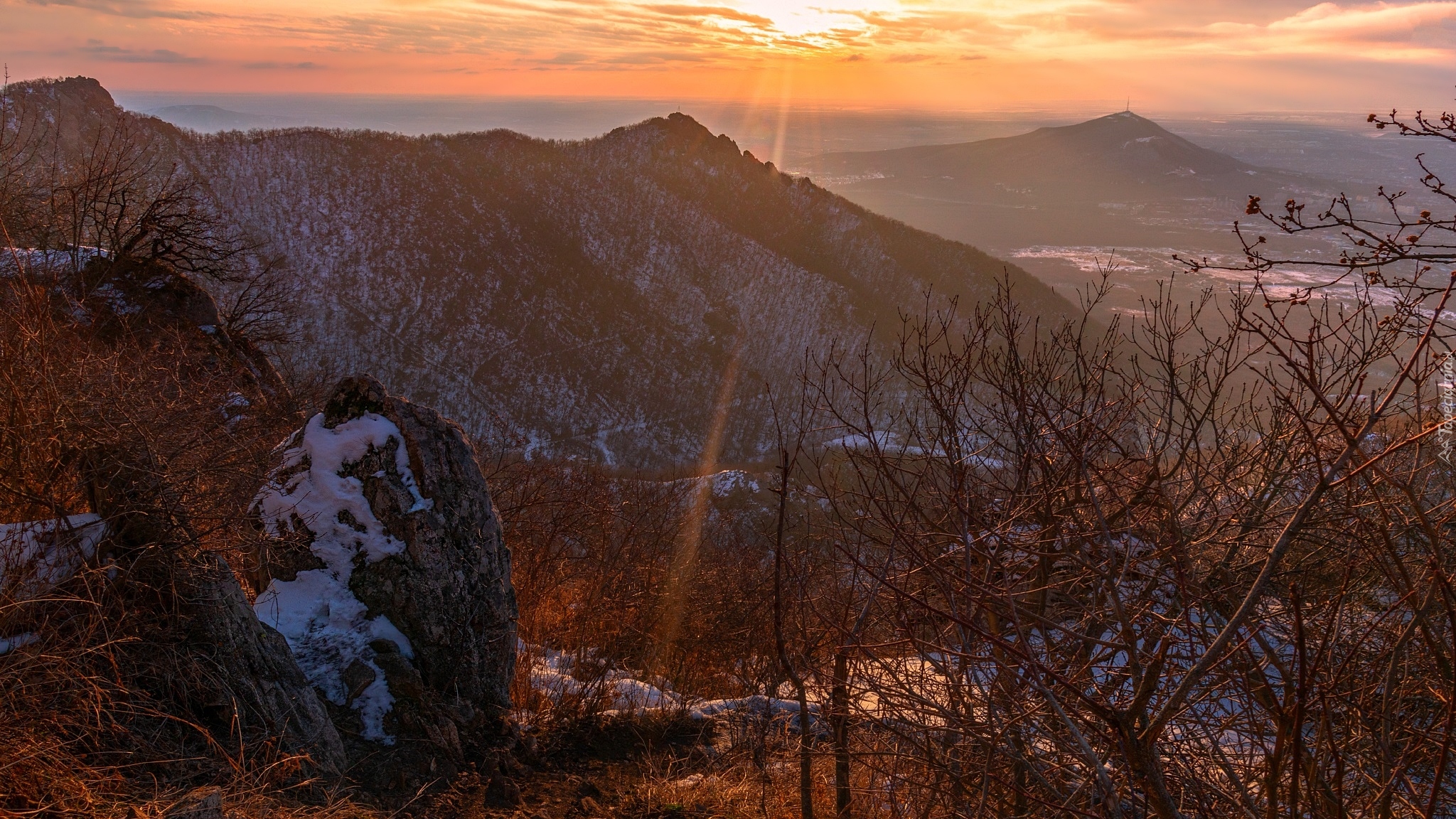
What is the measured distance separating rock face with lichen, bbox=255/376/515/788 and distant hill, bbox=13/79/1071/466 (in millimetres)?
27107

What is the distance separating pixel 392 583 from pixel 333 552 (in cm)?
40

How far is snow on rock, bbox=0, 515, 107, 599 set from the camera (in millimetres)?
3195

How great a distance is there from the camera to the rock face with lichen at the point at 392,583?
14.9 ft

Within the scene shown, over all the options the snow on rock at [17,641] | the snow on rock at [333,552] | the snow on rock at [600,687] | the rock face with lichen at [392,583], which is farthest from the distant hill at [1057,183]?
the snow on rock at [17,641]

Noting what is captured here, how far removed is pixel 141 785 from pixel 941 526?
3887 millimetres

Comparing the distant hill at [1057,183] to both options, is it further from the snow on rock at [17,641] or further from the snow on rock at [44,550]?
the snow on rock at [17,641]

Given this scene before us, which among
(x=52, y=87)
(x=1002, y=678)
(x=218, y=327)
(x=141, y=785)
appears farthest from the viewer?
(x=52, y=87)

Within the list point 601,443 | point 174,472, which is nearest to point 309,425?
point 174,472

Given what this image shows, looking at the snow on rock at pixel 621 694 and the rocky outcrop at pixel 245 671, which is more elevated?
the rocky outcrop at pixel 245 671

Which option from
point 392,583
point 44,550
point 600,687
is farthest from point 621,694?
point 44,550

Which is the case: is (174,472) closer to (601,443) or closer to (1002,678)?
(1002,678)

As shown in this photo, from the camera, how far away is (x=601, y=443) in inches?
1361

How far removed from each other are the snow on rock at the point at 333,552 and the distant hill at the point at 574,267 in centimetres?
2718

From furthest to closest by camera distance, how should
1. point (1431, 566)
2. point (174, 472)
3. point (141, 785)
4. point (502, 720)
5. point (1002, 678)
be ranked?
point (502, 720) → point (174, 472) → point (1002, 678) → point (141, 785) → point (1431, 566)
